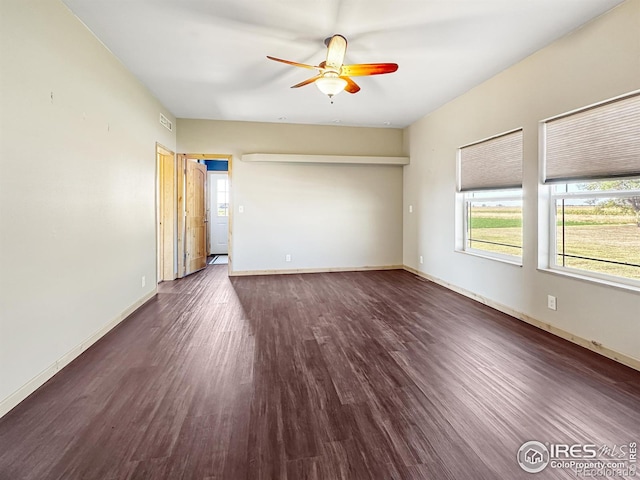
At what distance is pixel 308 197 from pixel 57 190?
4.10 m

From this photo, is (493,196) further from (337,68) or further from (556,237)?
(337,68)

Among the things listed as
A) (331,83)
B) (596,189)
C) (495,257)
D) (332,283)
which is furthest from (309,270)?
(596,189)

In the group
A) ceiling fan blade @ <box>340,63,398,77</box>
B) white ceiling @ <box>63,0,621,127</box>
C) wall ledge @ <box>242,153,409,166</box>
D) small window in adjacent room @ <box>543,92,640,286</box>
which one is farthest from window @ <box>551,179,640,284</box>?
wall ledge @ <box>242,153,409,166</box>

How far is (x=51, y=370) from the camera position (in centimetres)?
224

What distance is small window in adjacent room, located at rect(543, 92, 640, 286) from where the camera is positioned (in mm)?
2486

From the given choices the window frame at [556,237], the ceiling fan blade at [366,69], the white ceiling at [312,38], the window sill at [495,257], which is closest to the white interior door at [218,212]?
the white ceiling at [312,38]

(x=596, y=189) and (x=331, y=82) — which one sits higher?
(x=331, y=82)

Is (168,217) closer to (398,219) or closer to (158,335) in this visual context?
(158,335)

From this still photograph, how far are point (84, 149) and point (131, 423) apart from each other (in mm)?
2183

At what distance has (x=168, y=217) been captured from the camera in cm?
547

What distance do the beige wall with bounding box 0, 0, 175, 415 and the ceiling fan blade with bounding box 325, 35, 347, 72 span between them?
80.8 inches

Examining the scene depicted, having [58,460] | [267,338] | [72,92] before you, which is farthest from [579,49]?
[58,460]

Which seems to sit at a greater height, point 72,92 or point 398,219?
point 72,92

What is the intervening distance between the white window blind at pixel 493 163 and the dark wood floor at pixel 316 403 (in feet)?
5.37
